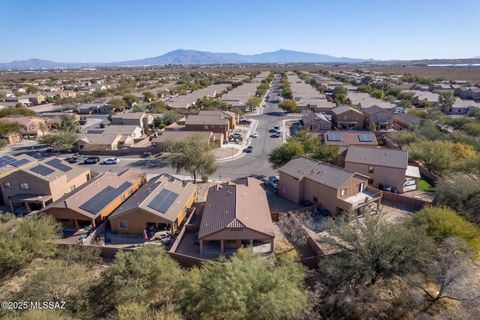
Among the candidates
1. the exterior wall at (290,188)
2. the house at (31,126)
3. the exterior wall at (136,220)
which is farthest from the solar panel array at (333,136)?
the house at (31,126)

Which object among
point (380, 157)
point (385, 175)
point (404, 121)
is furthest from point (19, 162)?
point (404, 121)

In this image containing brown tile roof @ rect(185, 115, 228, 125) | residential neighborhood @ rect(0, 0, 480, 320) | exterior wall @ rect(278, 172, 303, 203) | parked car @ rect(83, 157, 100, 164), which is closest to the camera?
residential neighborhood @ rect(0, 0, 480, 320)

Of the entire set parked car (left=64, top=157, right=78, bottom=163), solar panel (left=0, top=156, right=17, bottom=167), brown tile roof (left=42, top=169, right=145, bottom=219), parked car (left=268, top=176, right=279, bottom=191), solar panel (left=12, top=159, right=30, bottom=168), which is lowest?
parked car (left=268, top=176, right=279, bottom=191)

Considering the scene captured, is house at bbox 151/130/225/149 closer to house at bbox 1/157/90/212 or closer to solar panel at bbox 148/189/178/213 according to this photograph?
house at bbox 1/157/90/212

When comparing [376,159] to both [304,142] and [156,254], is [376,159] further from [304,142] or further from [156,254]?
[156,254]

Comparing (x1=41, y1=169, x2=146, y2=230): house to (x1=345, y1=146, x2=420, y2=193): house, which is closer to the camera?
(x1=41, y1=169, x2=146, y2=230): house

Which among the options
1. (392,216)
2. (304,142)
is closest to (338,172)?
(392,216)

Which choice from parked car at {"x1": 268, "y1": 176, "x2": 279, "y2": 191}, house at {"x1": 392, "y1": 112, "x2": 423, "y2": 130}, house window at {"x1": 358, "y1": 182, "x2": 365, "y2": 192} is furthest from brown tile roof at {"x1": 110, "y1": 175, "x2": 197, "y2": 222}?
house at {"x1": 392, "y1": 112, "x2": 423, "y2": 130}
